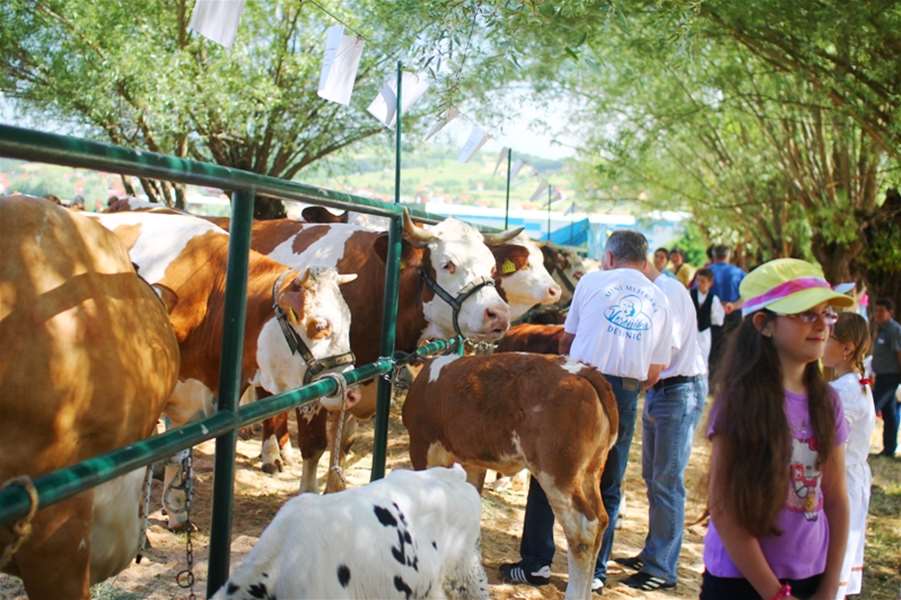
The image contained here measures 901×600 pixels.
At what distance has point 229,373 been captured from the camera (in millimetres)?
2451

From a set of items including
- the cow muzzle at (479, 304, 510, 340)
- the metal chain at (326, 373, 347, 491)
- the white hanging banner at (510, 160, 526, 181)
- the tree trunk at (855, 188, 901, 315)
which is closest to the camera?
the metal chain at (326, 373, 347, 491)

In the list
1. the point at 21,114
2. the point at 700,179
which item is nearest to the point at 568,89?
the point at 700,179

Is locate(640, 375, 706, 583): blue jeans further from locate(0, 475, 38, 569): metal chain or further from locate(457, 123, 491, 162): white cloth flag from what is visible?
locate(0, 475, 38, 569): metal chain

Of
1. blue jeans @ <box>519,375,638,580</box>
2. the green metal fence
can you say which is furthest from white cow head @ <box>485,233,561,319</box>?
the green metal fence

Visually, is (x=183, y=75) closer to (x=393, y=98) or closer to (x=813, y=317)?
(x=393, y=98)

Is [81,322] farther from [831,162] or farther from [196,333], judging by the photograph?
[831,162]

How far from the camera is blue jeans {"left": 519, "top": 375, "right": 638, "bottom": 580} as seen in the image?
16.7 ft

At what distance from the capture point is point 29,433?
6.51 feet

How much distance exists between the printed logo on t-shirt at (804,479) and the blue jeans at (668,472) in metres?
2.78

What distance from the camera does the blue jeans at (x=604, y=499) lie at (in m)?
5.09

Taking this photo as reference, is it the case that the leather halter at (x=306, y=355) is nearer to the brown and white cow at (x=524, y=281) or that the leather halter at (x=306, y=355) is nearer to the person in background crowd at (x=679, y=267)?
the brown and white cow at (x=524, y=281)

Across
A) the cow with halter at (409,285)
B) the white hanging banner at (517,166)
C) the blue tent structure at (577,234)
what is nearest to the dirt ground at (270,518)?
the cow with halter at (409,285)

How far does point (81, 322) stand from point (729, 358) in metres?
1.89

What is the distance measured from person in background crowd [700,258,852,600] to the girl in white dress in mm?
1678
